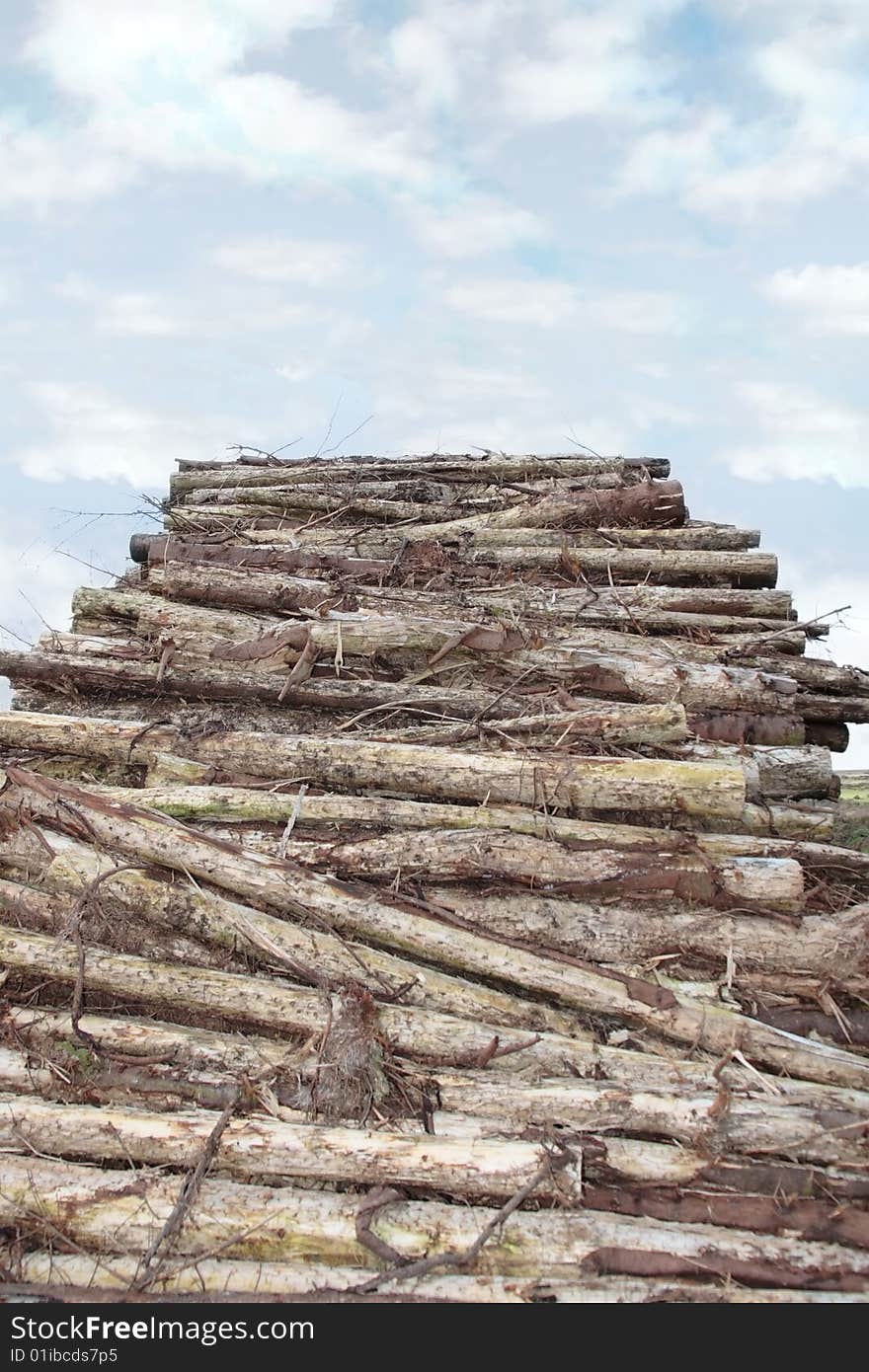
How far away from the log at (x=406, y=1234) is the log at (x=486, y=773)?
2.15 metres

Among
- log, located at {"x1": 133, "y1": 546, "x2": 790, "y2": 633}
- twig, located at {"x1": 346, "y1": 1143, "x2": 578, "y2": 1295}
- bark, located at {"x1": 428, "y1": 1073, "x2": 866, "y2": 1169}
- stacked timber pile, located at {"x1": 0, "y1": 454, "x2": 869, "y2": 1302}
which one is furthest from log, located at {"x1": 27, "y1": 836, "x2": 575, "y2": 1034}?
log, located at {"x1": 133, "y1": 546, "x2": 790, "y2": 633}

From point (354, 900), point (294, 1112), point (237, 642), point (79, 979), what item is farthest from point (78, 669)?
point (294, 1112)

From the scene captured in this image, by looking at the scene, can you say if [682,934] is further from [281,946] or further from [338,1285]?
[338,1285]

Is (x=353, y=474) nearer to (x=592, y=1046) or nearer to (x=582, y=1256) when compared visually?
(x=592, y=1046)

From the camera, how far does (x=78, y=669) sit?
20.4 feet

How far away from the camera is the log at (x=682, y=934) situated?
4715mm

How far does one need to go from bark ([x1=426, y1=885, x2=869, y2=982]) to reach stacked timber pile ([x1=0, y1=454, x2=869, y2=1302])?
0.7 inches

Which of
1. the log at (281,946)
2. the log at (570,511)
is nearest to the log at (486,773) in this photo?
the log at (281,946)

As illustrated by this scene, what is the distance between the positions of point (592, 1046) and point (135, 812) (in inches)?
113

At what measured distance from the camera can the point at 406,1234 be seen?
12.0ft

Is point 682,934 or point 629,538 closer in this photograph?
point 682,934

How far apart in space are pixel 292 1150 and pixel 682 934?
7.46ft

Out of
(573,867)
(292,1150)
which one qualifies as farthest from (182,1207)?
(573,867)

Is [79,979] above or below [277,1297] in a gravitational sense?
above
